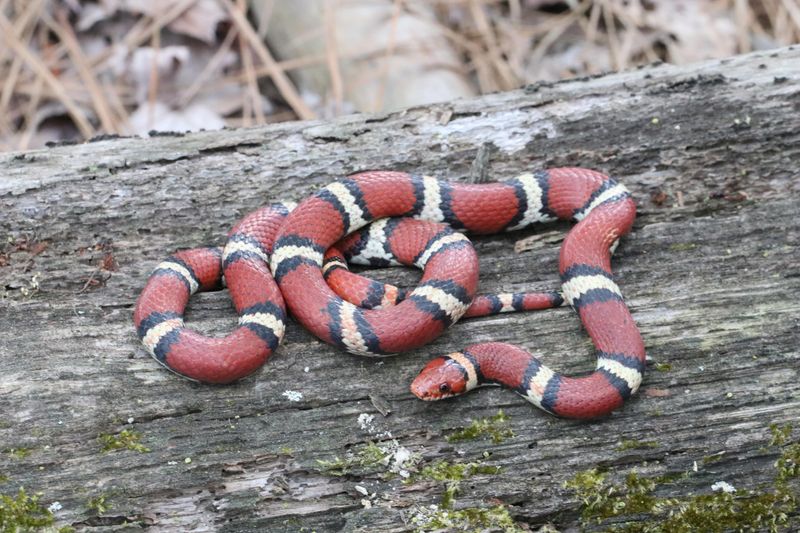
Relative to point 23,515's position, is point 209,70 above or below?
above

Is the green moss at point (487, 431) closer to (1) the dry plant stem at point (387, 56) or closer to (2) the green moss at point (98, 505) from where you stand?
(2) the green moss at point (98, 505)

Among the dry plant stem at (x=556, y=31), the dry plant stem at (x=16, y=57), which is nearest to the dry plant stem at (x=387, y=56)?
the dry plant stem at (x=556, y=31)

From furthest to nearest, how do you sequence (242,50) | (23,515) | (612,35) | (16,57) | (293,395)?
(612,35) < (242,50) < (16,57) < (293,395) < (23,515)

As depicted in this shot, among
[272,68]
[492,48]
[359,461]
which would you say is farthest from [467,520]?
[492,48]

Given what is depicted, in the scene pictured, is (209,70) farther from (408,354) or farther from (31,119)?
(408,354)

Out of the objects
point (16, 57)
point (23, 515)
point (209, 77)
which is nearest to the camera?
point (23, 515)

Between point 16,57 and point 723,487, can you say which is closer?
point 723,487

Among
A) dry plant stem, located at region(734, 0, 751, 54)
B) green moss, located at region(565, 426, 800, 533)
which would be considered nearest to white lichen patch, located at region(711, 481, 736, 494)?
green moss, located at region(565, 426, 800, 533)
